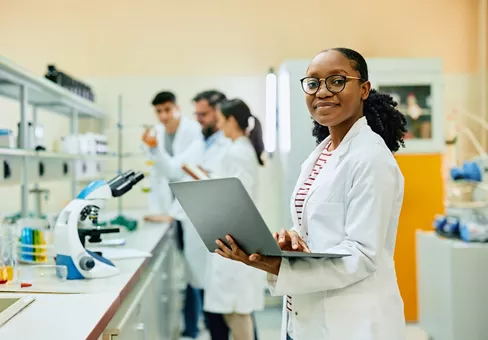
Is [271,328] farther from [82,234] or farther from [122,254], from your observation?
[82,234]

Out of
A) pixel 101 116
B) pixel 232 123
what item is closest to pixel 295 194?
pixel 232 123

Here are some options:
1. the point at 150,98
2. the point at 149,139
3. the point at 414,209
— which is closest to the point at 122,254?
the point at 149,139

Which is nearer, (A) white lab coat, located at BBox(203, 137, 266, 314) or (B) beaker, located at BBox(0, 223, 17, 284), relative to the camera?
(B) beaker, located at BBox(0, 223, 17, 284)

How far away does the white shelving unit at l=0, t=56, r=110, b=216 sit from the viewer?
2385 millimetres

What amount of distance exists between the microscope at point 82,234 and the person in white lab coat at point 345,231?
25.8 inches

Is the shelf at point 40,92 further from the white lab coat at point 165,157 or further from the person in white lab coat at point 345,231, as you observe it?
the person in white lab coat at point 345,231

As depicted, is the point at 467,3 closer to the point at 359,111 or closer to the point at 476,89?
the point at 476,89

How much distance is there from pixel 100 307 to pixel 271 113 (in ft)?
10.2

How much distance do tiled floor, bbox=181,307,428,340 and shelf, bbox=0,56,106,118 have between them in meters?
1.82

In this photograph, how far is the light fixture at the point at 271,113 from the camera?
14.2 ft

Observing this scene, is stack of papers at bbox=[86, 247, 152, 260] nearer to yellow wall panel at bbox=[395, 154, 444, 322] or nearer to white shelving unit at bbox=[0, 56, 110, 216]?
white shelving unit at bbox=[0, 56, 110, 216]

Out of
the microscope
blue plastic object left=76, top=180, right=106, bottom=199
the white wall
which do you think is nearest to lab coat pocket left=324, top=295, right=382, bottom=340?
the microscope

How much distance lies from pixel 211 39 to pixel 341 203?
3.63 metres

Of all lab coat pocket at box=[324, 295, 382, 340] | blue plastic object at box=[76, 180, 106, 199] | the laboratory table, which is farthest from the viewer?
the laboratory table
